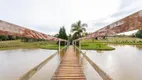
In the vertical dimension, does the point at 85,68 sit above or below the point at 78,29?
below

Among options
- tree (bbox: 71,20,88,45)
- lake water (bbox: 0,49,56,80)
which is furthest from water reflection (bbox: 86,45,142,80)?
tree (bbox: 71,20,88,45)

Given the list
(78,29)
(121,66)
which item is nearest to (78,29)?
(78,29)

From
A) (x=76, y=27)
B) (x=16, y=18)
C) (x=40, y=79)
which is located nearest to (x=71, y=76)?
(x=40, y=79)

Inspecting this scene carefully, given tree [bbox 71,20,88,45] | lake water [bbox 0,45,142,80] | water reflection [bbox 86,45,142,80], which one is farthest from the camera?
tree [bbox 71,20,88,45]

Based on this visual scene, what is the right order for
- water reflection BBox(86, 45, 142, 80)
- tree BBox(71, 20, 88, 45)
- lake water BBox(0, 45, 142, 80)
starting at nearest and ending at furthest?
1. lake water BBox(0, 45, 142, 80)
2. water reflection BBox(86, 45, 142, 80)
3. tree BBox(71, 20, 88, 45)

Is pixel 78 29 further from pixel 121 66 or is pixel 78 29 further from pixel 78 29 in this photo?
pixel 121 66

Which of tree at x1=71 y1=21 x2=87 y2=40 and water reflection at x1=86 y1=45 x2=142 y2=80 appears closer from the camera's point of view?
water reflection at x1=86 y1=45 x2=142 y2=80

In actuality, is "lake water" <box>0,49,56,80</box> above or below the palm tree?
below

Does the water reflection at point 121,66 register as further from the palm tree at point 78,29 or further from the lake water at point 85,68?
the palm tree at point 78,29

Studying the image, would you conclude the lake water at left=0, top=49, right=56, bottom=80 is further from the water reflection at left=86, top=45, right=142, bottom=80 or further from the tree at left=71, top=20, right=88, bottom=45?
the tree at left=71, top=20, right=88, bottom=45

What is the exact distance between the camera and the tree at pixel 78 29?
125 ft

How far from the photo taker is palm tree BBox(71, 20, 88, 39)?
3825 cm

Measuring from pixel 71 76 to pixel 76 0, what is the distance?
5.45m

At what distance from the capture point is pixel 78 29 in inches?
1515
